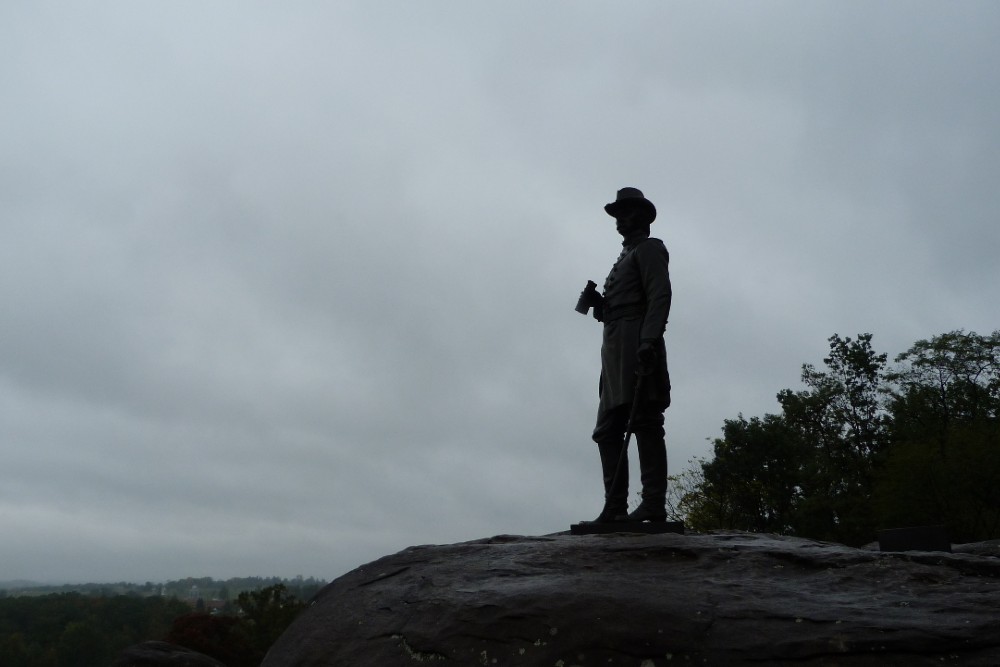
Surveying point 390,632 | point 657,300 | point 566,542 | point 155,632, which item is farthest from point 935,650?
point 155,632

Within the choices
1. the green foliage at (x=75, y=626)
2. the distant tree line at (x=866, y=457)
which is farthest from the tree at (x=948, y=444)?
the green foliage at (x=75, y=626)

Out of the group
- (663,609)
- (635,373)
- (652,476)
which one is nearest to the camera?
(663,609)

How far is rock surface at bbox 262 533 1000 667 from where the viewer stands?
4.32 m

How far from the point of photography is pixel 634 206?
314 inches

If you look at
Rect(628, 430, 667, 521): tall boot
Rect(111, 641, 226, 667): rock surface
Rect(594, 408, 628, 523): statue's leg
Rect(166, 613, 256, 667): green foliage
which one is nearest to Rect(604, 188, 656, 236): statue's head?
Rect(594, 408, 628, 523): statue's leg

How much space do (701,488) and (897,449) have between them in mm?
8299

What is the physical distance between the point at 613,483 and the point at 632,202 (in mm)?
2771

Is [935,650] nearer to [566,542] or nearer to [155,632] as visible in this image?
[566,542]

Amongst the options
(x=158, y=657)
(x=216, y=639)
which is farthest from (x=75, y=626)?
(x=158, y=657)

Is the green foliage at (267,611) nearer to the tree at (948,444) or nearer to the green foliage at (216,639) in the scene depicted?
the green foliage at (216,639)

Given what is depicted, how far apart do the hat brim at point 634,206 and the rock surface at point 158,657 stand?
661 inches

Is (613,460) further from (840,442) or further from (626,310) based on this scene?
(840,442)

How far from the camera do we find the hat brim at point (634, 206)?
793 centimetres

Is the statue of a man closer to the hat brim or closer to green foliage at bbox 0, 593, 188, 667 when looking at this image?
the hat brim
